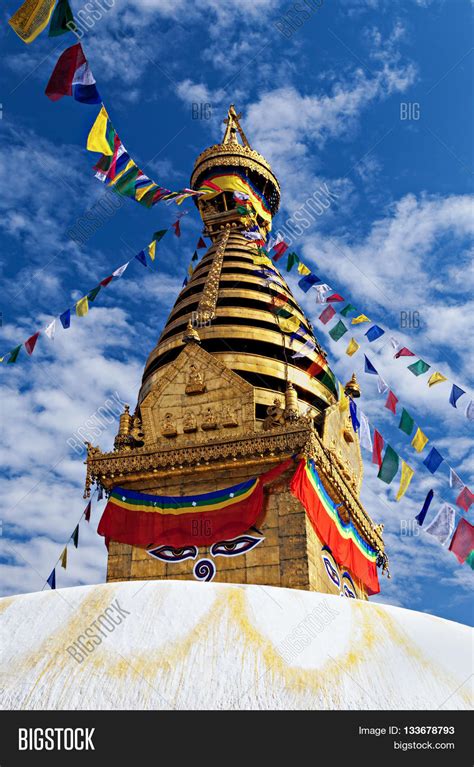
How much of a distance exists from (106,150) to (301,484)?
609 cm

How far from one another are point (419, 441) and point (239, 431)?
315 cm

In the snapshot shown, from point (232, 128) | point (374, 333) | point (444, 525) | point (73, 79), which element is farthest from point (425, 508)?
point (232, 128)

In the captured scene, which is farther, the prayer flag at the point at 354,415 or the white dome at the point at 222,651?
the prayer flag at the point at 354,415

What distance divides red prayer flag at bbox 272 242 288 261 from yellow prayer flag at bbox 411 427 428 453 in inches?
217

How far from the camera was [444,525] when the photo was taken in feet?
36.7

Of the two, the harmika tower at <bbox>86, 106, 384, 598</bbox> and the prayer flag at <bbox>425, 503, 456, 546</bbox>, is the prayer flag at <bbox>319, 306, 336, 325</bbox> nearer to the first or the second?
the harmika tower at <bbox>86, 106, 384, 598</bbox>

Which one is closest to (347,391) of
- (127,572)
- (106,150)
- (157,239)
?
(157,239)

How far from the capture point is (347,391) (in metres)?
15.8

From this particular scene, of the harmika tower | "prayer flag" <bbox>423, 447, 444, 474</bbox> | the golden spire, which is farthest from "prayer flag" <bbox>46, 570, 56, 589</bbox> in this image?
the golden spire

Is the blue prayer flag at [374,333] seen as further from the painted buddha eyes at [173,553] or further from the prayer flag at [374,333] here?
the painted buddha eyes at [173,553]

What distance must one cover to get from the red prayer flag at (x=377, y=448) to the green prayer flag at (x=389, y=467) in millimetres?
147

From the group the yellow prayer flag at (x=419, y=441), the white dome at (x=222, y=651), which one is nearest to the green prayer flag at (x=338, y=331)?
the yellow prayer flag at (x=419, y=441)

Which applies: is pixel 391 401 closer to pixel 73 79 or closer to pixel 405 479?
pixel 405 479

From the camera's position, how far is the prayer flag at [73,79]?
28.7 feet
